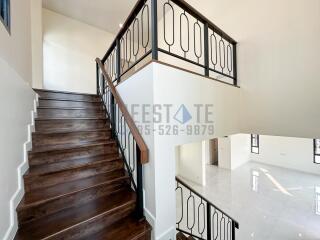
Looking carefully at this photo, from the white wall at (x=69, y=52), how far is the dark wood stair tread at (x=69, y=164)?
362 cm

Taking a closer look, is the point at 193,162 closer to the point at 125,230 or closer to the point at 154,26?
the point at 125,230

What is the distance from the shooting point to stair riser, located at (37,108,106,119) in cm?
264

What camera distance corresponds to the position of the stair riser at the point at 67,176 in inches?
68.4

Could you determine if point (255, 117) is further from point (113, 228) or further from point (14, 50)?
point (14, 50)

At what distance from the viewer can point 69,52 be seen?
16.6 ft

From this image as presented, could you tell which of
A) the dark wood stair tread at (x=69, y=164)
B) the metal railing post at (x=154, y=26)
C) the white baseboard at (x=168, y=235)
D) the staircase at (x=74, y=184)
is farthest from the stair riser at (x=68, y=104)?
the white baseboard at (x=168, y=235)

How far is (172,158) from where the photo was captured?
178 centimetres

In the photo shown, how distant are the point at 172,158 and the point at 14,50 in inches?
88.5

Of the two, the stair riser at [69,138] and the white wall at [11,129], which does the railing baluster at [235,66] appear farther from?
the white wall at [11,129]

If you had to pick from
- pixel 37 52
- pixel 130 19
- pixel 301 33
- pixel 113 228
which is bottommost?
pixel 113 228

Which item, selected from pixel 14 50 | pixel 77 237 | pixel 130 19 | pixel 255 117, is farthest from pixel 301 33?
pixel 14 50

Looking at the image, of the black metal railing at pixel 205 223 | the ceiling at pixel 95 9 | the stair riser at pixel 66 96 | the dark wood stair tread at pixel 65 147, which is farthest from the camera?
the ceiling at pixel 95 9

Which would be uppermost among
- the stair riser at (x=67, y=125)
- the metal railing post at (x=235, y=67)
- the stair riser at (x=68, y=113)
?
the metal railing post at (x=235, y=67)
